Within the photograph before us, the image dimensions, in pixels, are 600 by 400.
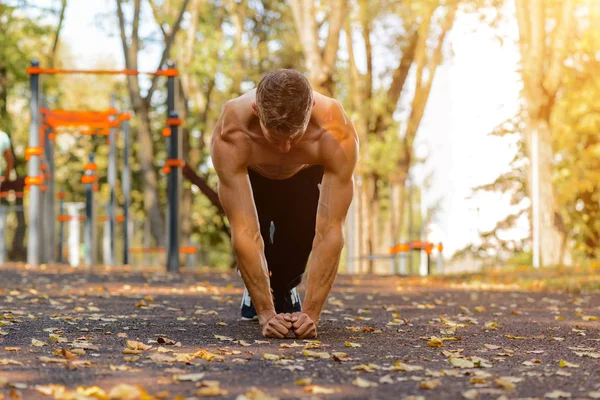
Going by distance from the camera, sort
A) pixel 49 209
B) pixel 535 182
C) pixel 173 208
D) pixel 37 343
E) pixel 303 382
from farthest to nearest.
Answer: pixel 49 209, pixel 535 182, pixel 173 208, pixel 37 343, pixel 303 382

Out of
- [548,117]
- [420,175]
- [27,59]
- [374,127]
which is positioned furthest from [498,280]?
[420,175]

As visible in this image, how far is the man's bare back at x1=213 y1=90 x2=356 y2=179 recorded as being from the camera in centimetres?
574

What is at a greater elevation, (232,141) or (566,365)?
(232,141)

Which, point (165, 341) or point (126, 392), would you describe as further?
point (165, 341)

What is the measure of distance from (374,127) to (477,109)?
1165 centimetres

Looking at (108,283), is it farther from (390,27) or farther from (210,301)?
(390,27)

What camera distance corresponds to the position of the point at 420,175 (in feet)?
122

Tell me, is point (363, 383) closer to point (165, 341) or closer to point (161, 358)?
point (161, 358)

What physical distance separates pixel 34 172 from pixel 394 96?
11.4 meters

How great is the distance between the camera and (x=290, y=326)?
5762 millimetres

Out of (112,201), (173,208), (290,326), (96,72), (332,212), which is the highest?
(96,72)

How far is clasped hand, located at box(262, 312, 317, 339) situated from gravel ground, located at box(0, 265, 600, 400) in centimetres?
7

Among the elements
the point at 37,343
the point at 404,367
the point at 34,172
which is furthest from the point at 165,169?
the point at 404,367

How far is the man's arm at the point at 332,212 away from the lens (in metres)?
5.82
